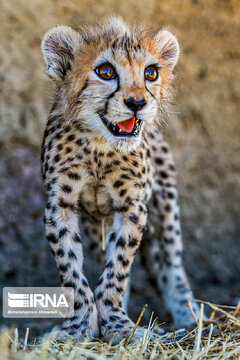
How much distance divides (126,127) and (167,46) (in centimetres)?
99

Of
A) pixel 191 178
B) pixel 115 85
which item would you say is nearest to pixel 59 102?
pixel 115 85

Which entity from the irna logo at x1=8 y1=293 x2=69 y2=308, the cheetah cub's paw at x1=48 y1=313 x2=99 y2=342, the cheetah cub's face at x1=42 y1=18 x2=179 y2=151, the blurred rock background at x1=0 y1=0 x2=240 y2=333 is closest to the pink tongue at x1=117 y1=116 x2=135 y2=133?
the cheetah cub's face at x1=42 y1=18 x2=179 y2=151

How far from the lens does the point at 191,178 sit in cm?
626

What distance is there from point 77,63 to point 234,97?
2714 mm

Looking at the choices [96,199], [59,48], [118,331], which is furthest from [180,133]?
[118,331]

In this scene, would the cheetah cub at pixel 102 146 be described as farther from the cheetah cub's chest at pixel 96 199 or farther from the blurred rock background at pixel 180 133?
the blurred rock background at pixel 180 133

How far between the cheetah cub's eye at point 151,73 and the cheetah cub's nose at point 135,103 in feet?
1.48

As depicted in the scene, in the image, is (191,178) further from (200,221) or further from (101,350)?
(101,350)

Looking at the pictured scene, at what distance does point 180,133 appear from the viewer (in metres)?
6.23

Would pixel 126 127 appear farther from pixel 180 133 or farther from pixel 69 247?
pixel 180 133

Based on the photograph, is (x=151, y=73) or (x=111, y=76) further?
(x=151, y=73)

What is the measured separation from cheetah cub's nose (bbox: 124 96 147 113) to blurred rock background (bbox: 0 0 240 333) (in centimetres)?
226

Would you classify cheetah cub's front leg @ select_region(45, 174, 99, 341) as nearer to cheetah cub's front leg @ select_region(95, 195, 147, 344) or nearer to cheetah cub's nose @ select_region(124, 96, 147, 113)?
cheetah cub's front leg @ select_region(95, 195, 147, 344)

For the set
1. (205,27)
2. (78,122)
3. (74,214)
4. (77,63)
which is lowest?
(74,214)
